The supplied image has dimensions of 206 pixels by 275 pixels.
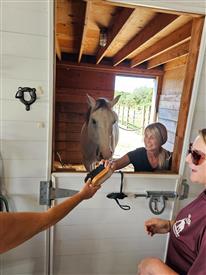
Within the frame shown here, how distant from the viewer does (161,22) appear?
1410mm

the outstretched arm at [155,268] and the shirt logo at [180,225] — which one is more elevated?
the shirt logo at [180,225]

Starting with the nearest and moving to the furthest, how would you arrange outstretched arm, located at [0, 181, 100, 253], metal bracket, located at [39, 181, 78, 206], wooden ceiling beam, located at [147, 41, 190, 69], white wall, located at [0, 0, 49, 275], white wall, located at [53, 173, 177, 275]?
outstretched arm, located at [0, 181, 100, 253], white wall, located at [0, 0, 49, 275], metal bracket, located at [39, 181, 78, 206], white wall, located at [53, 173, 177, 275], wooden ceiling beam, located at [147, 41, 190, 69]

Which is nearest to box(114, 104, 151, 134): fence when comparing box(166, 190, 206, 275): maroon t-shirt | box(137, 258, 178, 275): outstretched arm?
box(166, 190, 206, 275): maroon t-shirt

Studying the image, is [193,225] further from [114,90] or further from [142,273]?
[114,90]

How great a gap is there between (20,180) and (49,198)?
194 mm

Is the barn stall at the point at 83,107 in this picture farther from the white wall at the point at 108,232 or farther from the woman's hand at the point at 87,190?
the woman's hand at the point at 87,190

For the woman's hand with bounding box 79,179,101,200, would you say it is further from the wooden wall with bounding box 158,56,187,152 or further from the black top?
the wooden wall with bounding box 158,56,187,152

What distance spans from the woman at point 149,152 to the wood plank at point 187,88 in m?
0.09

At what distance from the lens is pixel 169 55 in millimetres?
1629

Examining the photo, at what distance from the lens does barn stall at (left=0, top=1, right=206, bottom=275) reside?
114 centimetres

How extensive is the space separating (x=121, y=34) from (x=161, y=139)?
79cm

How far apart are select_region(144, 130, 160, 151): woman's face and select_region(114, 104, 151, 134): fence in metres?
0.05

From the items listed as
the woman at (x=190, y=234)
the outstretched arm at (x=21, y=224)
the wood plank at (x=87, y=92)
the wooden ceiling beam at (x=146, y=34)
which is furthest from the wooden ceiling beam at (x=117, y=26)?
the outstretched arm at (x=21, y=224)

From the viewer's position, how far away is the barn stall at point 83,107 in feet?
3.74
